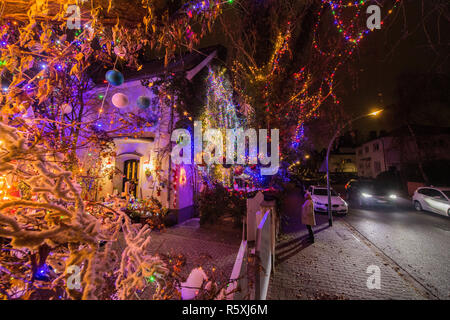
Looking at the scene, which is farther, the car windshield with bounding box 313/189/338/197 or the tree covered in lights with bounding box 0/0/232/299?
the car windshield with bounding box 313/189/338/197

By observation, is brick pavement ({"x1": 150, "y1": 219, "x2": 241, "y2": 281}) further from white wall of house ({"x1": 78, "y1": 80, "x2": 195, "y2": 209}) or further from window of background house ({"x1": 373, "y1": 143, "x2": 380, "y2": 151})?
window of background house ({"x1": 373, "y1": 143, "x2": 380, "y2": 151})

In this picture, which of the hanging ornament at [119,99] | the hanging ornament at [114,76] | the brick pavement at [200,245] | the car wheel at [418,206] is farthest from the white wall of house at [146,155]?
the car wheel at [418,206]

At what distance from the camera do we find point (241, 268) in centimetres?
261

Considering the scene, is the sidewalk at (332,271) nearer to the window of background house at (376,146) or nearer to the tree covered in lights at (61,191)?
the tree covered in lights at (61,191)

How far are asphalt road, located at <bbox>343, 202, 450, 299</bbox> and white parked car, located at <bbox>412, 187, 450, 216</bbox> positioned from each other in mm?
431

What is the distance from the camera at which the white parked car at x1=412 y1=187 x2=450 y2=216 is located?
10.9 metres

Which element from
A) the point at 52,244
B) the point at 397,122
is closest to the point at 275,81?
the point at 52,244

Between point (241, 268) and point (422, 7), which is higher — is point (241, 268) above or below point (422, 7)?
below

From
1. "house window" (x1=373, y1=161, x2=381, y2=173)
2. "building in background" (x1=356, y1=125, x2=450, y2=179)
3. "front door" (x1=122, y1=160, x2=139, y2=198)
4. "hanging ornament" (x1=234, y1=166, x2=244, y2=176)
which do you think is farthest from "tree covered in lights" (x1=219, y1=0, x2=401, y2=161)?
"house window" (x1=373, y1=161, x2=381, y2=173)

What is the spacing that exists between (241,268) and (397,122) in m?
25.7

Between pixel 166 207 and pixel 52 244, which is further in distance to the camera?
pixel 166 207

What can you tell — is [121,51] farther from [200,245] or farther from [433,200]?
[433,200]

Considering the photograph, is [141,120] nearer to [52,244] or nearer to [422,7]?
[52,244]

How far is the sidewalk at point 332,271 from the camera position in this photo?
4352 mm
